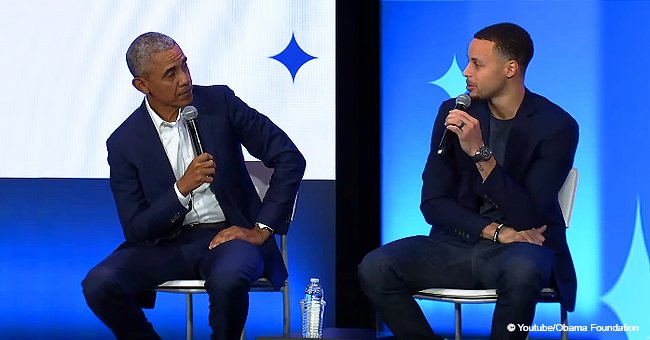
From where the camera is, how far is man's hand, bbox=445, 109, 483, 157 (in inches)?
141

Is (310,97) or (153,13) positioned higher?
(153,13)

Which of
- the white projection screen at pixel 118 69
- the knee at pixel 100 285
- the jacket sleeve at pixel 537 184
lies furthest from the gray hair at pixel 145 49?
the jacket sleeve at pixel 537 184

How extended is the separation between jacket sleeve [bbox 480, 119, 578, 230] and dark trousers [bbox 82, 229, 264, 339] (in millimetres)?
941

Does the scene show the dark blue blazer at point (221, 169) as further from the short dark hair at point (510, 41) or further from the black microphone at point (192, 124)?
the short dark hair at point (510, 41)

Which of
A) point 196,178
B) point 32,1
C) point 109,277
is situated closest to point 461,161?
point 196,178

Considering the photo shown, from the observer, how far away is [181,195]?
380 cm

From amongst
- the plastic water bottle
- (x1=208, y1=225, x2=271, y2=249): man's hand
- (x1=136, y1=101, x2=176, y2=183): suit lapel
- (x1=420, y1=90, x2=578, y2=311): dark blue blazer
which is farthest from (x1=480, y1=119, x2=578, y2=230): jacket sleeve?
(x1=136, y1=101, x2=176, y2=183): suit lapel

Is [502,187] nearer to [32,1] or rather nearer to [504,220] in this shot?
[504,220]

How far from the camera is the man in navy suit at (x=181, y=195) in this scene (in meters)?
3.73

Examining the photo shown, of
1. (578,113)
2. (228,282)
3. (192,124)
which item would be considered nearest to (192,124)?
(192,124)

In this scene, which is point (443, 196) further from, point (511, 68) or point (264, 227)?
point (264, 227)

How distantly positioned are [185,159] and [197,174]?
33cm

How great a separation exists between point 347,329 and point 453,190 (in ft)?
3.26

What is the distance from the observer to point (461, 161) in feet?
12.7
